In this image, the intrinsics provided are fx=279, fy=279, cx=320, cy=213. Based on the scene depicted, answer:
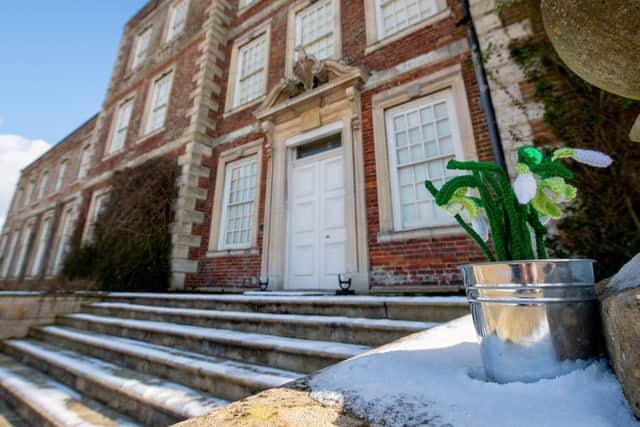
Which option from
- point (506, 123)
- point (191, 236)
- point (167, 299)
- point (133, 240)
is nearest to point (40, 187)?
point (133, 240)

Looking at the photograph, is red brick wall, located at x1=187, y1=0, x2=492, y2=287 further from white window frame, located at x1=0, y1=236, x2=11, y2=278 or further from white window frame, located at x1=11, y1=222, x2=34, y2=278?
white window frame, located at x1=0, y1=236, x2=11, y2=278

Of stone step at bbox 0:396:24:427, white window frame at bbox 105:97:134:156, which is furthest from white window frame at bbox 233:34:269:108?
stone step at bbox 0:396:24:427

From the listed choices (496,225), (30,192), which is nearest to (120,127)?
(30,192)

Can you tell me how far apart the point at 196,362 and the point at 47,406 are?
1255mm

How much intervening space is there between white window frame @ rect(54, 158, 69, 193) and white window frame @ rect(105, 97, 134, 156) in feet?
20.5

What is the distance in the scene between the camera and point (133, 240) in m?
6.51

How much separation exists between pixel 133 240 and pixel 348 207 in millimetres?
5173

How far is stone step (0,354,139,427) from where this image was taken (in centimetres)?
214

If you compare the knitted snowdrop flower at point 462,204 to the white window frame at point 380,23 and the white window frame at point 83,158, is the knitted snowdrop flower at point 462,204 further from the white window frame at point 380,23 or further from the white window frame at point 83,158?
the white window frame at point 83,158

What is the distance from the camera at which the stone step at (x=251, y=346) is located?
7.16ft

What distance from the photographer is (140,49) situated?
36.4 feet

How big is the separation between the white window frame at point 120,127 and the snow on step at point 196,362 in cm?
823

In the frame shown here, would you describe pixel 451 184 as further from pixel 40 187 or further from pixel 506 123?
pixel 40 187

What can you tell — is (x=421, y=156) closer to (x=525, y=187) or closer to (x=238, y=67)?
(x=525, y=187)
